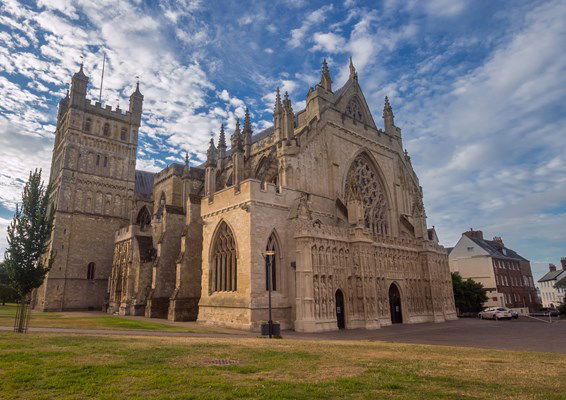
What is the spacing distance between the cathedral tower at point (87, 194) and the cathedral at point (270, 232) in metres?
0.13

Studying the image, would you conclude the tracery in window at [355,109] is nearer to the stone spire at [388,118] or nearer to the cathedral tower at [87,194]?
the stone spire at [388,118]

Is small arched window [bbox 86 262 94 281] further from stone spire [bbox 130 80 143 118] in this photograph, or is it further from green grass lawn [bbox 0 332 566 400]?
green grass lawn [bbox 0 332 566 400]

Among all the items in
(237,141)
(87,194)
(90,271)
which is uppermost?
(87,194)

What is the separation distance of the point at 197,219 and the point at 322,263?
10.9 metres

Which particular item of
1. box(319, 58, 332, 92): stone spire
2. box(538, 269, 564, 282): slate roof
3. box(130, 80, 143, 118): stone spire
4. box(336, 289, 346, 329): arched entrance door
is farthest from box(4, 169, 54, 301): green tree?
box(538, 269, 564, 282): slate roof

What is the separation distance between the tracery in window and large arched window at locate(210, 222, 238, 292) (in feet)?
53.8

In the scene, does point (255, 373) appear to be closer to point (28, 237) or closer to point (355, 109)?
point (28, 237)

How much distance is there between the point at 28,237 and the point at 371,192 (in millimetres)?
25251

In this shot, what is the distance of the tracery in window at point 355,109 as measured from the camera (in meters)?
34.3

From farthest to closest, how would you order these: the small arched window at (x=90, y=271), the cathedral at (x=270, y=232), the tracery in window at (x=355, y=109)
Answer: the small arched window at (x=90, y=271)
the tracery in window at (x=355, y=109)
the cathedral at (x=270, y=232)

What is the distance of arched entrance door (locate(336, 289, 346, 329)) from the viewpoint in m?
23.7

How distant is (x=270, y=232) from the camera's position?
2295cm

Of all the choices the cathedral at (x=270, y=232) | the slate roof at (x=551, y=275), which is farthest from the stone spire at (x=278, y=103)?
the slate roof at (x=551, y=275)

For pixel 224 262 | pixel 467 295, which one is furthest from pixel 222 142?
pixel 467 295
